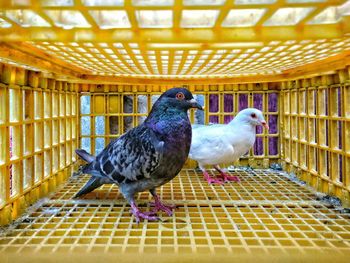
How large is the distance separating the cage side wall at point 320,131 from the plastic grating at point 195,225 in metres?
0.13

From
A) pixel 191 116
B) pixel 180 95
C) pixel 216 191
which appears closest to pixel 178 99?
pixel 180 95

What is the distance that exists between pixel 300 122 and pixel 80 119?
150 cm

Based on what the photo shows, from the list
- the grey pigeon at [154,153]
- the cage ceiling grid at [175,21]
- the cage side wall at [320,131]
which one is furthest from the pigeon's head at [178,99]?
the cage side wall at [320,131]

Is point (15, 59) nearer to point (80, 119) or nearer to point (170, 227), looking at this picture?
point (170, 227)

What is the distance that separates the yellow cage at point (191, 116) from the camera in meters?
0.82

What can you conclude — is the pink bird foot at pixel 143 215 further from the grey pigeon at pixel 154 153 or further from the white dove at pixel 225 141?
the white dove at pixel 225 141

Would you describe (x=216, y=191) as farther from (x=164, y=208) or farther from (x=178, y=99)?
(x=178, y=99)

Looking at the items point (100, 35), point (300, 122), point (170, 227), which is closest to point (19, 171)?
point (170, 227)

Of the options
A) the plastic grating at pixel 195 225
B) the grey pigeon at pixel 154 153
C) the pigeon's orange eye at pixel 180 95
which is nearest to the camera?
the plastic grating at pixel 195 225

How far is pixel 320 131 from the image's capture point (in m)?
1.85

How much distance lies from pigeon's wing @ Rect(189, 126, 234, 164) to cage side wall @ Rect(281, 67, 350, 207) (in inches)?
17.6

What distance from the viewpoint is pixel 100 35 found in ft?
2.90

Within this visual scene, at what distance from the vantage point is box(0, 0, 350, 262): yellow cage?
818 mm

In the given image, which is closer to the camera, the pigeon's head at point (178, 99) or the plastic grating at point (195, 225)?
the plastic grating at point (195, 225)
